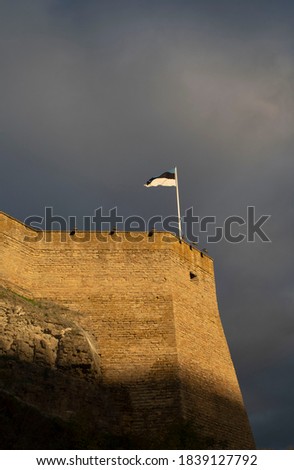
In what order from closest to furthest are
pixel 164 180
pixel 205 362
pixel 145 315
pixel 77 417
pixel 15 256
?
pixel 77 417 < pixel 145 315 < pixel 15 256 < pixel 205 362 < pixel 164 180

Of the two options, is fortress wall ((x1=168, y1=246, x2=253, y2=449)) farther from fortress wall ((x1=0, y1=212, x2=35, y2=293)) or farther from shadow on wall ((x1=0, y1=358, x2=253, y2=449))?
fortress wall ((x1=0, y1=212, x2=35, y2=293))

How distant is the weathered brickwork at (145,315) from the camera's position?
84.3ft

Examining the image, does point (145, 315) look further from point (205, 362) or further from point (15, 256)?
point (15, 256)

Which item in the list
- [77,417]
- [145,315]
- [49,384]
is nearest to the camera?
[77,417]

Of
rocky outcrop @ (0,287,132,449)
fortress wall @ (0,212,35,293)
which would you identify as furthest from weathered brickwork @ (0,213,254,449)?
rocky outcrop @ (0,287,132,449)

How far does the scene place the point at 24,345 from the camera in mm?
24141

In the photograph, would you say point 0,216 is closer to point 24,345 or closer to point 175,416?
point 24,345

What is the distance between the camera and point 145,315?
1092 inches

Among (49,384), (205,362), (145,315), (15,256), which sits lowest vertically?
(49,384)

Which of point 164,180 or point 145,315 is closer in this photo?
point 145,315

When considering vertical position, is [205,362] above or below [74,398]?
above

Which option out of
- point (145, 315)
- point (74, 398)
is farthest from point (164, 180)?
point (74, 398)
